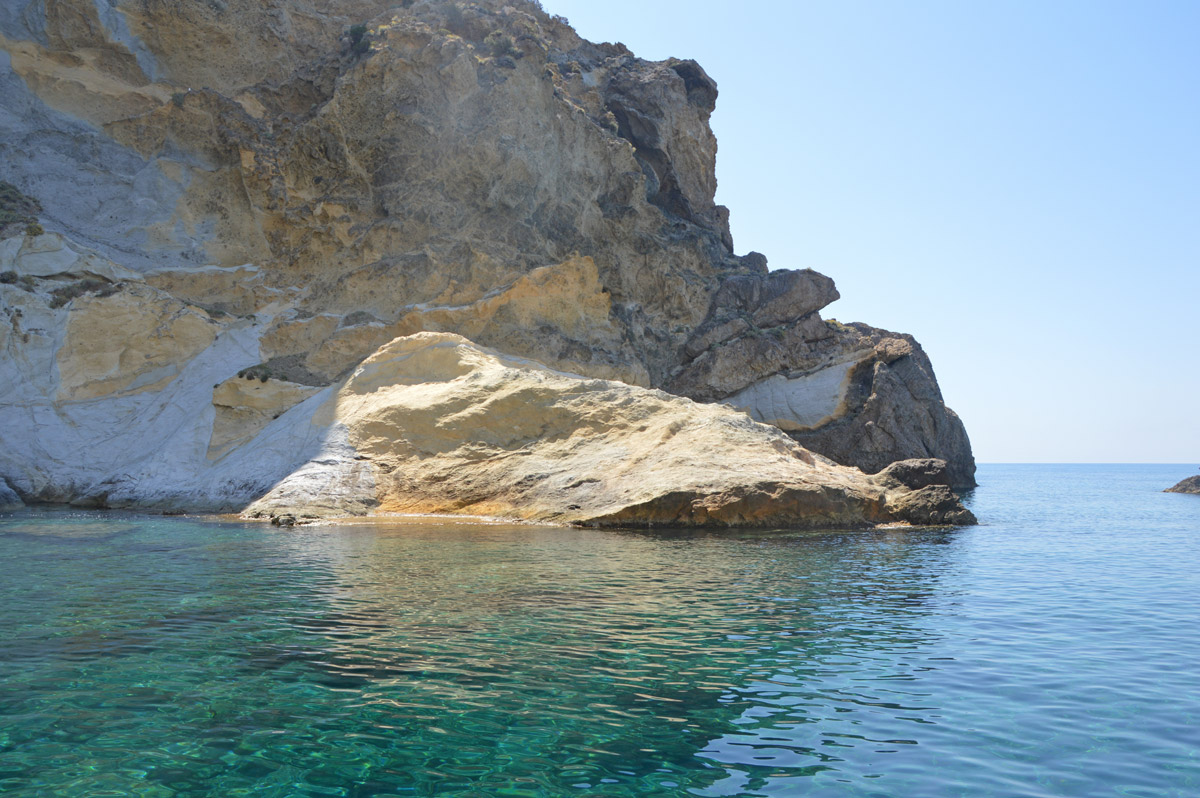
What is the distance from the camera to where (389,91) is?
137 ft

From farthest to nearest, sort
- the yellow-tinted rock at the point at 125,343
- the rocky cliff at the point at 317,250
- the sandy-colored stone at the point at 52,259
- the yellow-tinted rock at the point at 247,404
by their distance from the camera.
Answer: the sandy-colored stone at the point at 52,259, the yellow-tinted rock at the point at 125,343, the rocky cliff at the point at 317,250, the yellow-tinted rock at the point at 247,404

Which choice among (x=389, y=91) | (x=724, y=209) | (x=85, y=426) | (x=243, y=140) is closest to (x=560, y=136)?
(x=389, y=91)

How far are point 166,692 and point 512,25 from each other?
4505 centimetres

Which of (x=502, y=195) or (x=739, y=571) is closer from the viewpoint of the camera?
(x=739, y=571)

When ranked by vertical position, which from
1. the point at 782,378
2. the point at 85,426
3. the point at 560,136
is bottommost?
the point at 85,426

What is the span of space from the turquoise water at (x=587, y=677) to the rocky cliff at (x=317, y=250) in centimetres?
1565

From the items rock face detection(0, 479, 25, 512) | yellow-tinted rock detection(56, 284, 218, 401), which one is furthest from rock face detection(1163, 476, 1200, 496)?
rock face detection(0, 479, 25, 512)

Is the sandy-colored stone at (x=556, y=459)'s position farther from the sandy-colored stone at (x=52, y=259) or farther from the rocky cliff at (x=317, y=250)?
A: the sandy-colored stone at (x=52, y=259)

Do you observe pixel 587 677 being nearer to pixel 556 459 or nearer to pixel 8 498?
pixel 556 459

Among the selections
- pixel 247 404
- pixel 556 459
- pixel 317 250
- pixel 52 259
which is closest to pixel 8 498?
pixel 247 404

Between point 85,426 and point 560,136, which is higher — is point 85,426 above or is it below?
below

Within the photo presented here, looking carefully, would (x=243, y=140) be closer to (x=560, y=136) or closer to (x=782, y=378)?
(x=560, y=136)

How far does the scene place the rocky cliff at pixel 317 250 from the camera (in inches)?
1182

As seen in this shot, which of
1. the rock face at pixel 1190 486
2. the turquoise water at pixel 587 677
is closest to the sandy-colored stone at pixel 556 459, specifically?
the turquoise water at pixel 587 677
